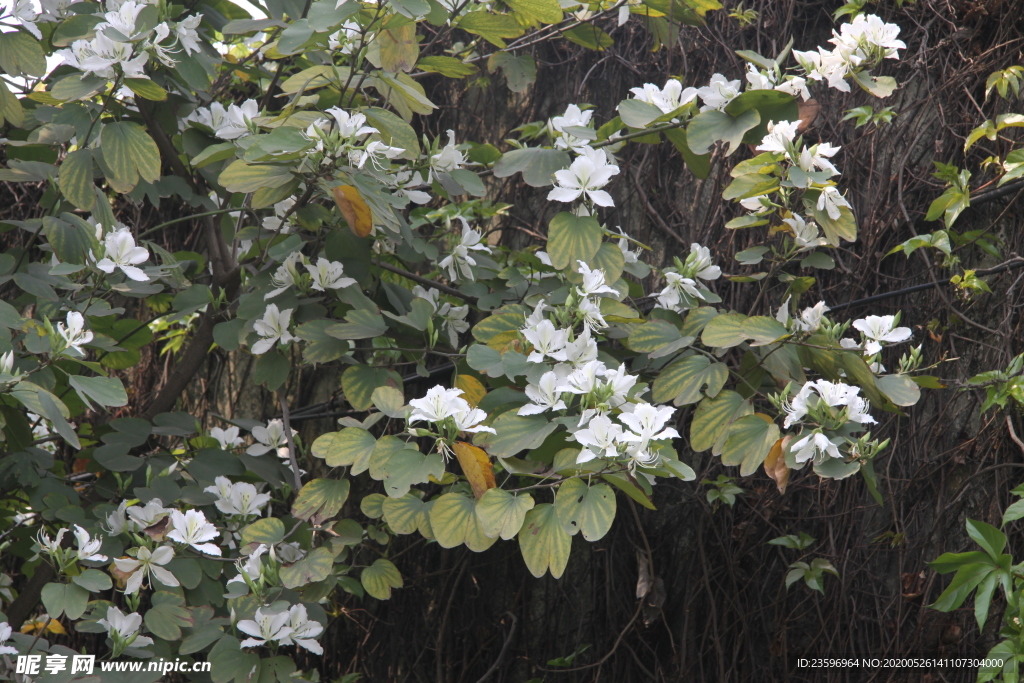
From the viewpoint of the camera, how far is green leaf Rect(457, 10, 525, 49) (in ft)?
5.26

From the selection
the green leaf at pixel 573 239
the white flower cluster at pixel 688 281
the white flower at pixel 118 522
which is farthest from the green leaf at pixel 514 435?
the white flower at pixel 118 522

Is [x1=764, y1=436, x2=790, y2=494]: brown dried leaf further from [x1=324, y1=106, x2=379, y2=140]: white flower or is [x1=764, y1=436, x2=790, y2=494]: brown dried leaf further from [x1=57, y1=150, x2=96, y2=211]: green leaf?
[x1=57, y1=150, x2=96, y2=211]: green leaf

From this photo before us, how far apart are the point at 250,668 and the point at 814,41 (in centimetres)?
243

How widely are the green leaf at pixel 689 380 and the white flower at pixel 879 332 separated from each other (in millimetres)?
294

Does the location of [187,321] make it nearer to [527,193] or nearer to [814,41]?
[527,193]

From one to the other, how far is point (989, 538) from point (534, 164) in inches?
50.0

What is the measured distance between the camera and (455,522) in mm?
1267

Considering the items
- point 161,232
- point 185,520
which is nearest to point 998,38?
point 185,520

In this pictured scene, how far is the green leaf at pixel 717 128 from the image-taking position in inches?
60.8

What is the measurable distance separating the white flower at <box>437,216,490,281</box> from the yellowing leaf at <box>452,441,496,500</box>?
66 cm

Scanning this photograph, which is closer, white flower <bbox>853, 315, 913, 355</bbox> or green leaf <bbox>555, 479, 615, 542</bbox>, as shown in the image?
green leaf <bbox>555, 479, 615, 542</bbox>

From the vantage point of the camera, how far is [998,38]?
2125 millimetres

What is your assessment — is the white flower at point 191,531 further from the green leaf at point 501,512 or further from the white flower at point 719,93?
the white flower at point 719,93

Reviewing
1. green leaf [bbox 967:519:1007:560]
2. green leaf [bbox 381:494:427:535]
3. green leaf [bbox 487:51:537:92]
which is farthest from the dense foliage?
green leaf [bbox 967:519:1007:560]
